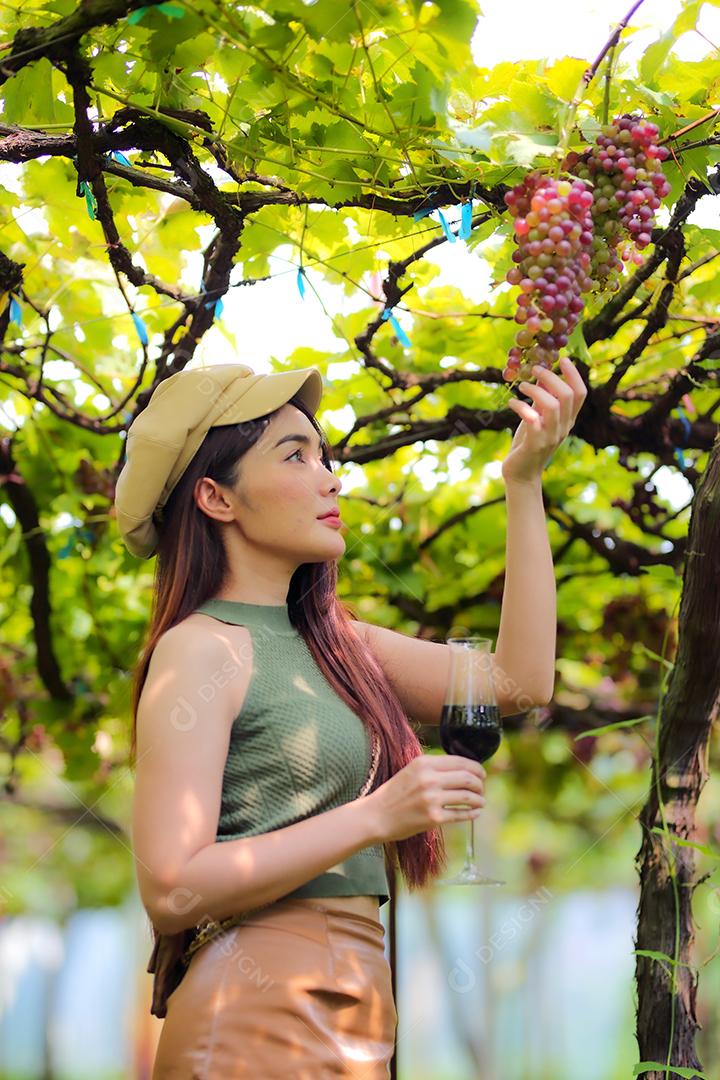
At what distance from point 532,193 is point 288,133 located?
A: 43 centimetres

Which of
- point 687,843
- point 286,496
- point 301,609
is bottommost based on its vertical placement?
point 687,843

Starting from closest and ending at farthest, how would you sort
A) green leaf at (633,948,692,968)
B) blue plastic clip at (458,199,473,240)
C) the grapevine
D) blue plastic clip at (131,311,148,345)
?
1. the grapevine
2. blue plastic clip at (458,199,473,240)
3. green leaf at (633,948,692,968)
4. blue plastic clip at (131,311,148,345)

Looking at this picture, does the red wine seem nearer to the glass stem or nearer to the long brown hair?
the glass stem

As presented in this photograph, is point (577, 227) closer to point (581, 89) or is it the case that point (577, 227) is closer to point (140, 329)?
point (581, 89)

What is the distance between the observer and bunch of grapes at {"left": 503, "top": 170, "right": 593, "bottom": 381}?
151 centimetres

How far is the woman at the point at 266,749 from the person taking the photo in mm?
1461

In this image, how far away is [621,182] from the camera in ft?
5.26

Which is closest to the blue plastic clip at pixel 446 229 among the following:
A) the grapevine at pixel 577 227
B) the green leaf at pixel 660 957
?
the grapevine at pixel 577 227

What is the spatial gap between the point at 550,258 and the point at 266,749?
793 millimetres

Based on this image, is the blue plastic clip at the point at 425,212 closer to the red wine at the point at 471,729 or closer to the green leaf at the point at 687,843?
the red wine at the point at 471,729

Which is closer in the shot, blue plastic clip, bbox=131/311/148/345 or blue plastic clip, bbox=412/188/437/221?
blue plastic clip, bbox=412/188/437/221

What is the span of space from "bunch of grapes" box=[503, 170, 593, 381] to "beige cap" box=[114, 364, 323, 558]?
0.45 meters

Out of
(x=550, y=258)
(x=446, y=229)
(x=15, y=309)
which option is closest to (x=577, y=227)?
(x=550, y=258)

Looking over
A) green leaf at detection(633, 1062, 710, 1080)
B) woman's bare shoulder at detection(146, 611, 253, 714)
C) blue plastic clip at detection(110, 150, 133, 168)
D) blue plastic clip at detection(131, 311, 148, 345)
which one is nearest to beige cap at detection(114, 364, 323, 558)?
woman's bare shoulder at detection(146, 611, 253, 714)
